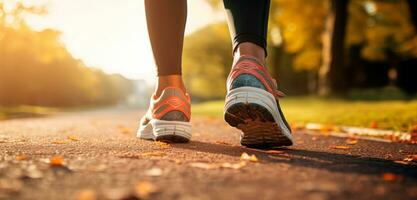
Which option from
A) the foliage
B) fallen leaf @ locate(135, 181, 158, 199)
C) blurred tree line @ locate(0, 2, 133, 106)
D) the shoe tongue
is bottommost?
fallen leaf @ locate(135, 181, 158, 199)

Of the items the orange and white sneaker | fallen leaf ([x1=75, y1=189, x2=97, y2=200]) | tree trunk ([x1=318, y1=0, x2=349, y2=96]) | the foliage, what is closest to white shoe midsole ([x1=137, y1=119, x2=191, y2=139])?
the orange and white sneaker

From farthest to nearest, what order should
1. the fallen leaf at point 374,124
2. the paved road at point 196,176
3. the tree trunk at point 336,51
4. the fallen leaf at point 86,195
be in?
the tree trunk at point 336,51 → the fallen leaf at point 374,124 → the paved road at point 196,176 → the fallen leaf at point 86,195

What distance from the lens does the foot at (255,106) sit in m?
2.42

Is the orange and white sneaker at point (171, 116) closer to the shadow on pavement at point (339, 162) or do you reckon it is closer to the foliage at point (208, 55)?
the shadow on pavement at point (339, 162)

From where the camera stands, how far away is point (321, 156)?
8.37 feet

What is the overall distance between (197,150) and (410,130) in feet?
10.7

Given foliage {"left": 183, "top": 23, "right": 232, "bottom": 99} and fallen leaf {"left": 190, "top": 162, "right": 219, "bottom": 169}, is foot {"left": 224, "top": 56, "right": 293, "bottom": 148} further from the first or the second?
foliage {"left": 183, "top": 23, "right": 232, "bottom": 99}

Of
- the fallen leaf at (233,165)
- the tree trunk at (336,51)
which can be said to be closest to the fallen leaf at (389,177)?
the fallen leaf at (233,165)

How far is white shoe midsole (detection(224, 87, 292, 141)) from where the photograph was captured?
241 centimetres

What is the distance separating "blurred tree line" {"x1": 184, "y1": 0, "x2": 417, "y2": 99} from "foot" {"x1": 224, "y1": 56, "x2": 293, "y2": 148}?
28.5 ft

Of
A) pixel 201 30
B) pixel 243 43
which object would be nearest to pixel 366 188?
pixel 243 43

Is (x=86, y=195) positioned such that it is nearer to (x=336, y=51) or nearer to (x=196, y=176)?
(x=196, y=176)

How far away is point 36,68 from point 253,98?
47.5 meters

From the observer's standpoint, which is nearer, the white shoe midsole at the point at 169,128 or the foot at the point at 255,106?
the foot at the point at 255,106
